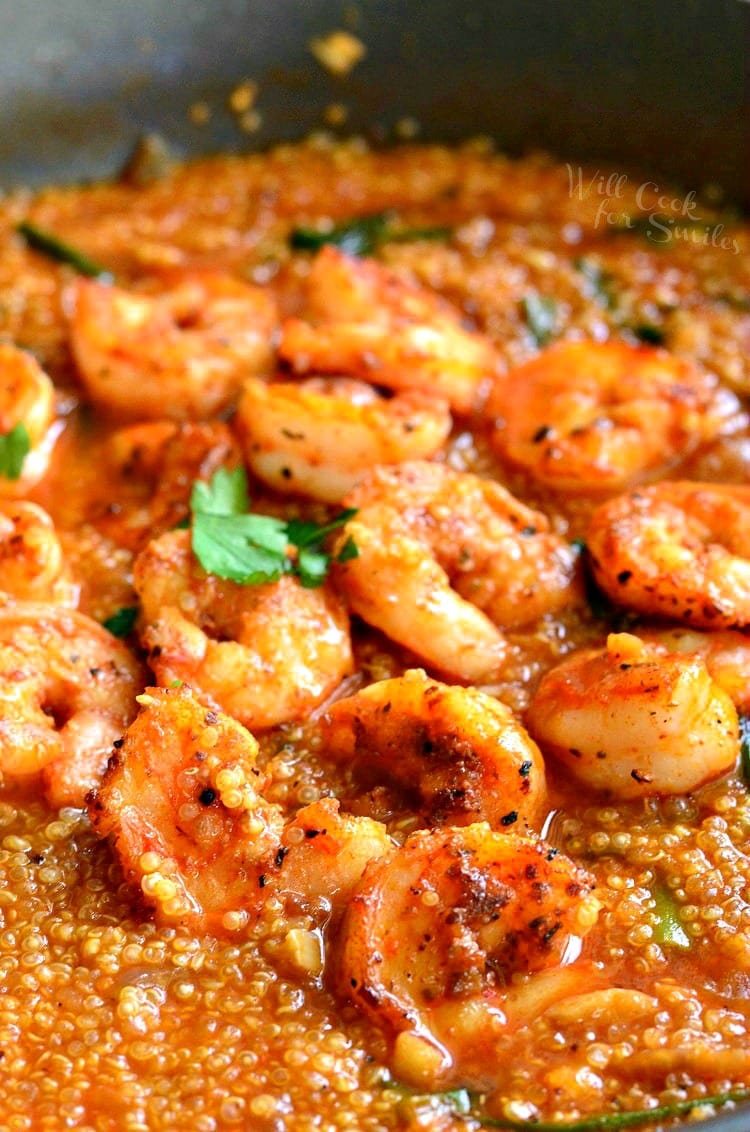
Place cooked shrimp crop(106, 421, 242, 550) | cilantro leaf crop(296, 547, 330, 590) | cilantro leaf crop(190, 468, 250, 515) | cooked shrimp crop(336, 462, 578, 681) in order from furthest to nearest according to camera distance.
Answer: cooked shrimp crop(106, 421, 242, 550)
cilantro leaf crop(190, 468, 250, 515)
cilantro leaf crop(296, 547, 330, 590)
cooked shrimp crop(336, 462, 578, 681)

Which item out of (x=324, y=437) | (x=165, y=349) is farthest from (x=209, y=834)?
(x=165, y=349)

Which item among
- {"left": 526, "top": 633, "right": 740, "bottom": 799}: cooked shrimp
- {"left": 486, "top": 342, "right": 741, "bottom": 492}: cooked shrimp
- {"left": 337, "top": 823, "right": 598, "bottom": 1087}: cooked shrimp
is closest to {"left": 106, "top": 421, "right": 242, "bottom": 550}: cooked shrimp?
{"left": 486, "top": 342, "right": 741, "bottom": 492}: cooked shrimp

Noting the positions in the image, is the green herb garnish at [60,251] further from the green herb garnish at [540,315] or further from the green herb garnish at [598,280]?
the green herb garnish at [598,280]

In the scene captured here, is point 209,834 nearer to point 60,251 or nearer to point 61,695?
point 61,695

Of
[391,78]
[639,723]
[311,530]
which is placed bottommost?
[311,530]

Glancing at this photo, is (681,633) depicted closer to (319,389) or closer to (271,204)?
(319,389)

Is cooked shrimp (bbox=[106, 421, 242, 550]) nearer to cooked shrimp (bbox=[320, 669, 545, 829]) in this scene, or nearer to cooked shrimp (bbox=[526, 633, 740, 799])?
cooked shrimp (bbox=[320, 669, 545, 829])
